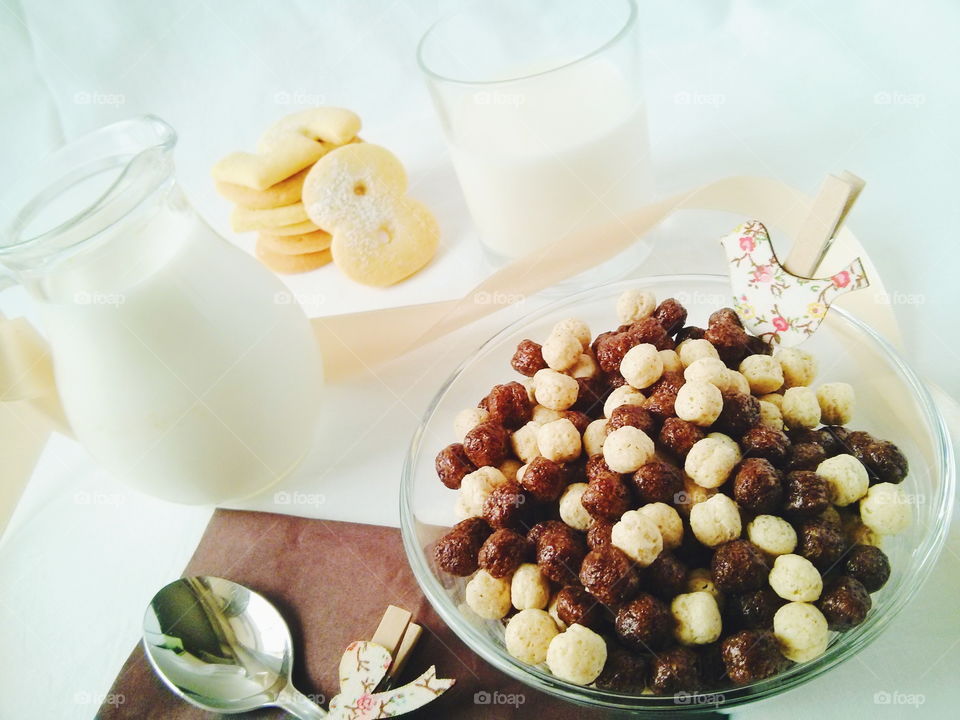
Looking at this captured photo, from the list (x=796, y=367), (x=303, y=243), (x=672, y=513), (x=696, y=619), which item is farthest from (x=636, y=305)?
(x=303, y=243)

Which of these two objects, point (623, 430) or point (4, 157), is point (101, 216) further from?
point (4, 157)

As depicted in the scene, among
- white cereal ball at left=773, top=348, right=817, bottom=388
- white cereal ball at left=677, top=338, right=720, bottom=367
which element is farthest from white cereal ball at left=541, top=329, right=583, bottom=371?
white cereal ball at left=773, top=348, right=817, bottom=388

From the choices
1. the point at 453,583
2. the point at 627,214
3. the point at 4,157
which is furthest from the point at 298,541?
the point at 4,157

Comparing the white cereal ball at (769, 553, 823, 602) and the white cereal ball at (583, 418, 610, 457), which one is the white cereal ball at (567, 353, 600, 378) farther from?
the white cereal ball at (769, 553, 823, 602)

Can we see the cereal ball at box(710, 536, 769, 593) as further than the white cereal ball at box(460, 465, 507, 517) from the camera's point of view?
No

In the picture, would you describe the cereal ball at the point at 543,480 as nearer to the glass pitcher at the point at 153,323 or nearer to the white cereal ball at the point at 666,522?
the white cereal ball at the point at 666,522

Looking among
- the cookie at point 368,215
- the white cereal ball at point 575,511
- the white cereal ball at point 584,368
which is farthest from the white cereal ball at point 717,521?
the cookie at point 368,215

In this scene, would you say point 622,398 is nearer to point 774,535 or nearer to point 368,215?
point 774,535
